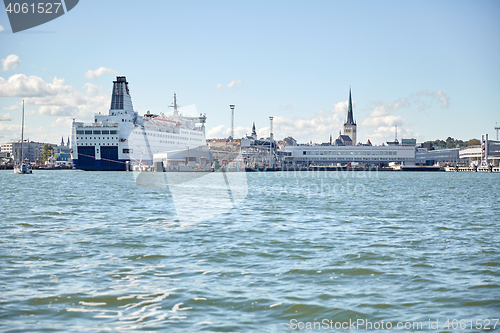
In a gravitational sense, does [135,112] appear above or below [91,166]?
above

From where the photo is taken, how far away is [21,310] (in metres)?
8.22

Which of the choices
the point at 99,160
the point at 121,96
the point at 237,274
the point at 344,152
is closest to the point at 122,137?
the point at 99,160

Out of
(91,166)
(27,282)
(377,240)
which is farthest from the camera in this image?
(91,166)

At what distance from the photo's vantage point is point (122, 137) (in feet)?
382

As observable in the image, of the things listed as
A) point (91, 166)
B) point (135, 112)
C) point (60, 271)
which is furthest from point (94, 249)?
point (135, 112)

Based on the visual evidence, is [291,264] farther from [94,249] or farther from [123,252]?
[94,249]

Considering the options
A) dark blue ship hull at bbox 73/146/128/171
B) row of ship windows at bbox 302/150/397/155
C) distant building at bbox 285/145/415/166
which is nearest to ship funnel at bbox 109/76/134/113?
dark blue ship hull at bbox 73/146/128/171

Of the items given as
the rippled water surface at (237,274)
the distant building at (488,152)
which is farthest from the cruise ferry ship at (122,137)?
the distant building at (488,152)

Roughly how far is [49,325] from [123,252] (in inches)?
236

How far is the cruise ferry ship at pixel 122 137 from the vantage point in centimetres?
11388

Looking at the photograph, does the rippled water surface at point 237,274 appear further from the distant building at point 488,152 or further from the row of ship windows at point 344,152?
the distant building at point 488,152

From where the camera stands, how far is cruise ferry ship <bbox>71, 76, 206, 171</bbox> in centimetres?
11388

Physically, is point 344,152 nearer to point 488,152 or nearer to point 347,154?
point 347,154

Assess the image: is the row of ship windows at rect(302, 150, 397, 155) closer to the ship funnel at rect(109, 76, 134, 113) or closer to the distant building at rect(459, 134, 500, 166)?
the distant building at rect(459, 134, 500, 166)
